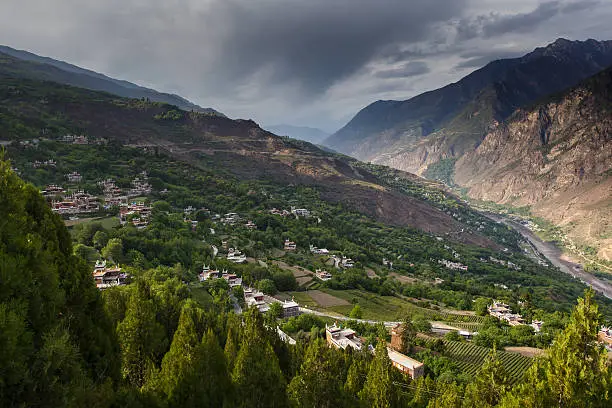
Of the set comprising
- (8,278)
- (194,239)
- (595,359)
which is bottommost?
(194,239)

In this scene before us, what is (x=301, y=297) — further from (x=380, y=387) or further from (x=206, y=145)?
(x=206, y=145)

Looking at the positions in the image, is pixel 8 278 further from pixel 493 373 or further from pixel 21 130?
pixel 21 130

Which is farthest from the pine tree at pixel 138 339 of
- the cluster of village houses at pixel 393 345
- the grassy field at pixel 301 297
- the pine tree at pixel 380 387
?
the grassy field at pixel 301 297

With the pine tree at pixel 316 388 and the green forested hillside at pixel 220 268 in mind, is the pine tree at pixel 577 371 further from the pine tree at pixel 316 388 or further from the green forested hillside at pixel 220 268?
the pine tree at pixel 316 388

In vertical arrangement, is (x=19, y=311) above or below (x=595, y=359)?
above

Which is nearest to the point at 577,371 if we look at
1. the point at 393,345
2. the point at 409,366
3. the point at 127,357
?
the point at 127,357

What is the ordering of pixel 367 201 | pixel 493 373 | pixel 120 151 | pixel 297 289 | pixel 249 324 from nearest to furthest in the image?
pixel 493 373 < pixel 249 324 < pixel 297 289 < pixel 120 151 < pixel 367 201

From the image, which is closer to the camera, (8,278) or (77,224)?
(8,278)

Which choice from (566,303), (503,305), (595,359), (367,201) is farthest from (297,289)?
(367,201)
